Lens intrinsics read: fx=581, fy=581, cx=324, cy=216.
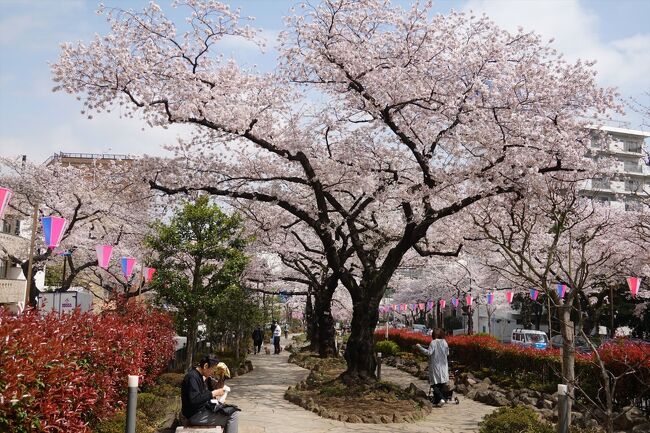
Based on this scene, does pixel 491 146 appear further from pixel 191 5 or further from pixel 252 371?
pixel 252 371

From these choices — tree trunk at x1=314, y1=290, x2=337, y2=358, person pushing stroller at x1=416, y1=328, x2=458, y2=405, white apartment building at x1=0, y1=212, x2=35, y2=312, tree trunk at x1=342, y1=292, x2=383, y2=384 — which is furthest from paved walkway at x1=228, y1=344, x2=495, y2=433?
white apartment building at x1=0, y1=212, x2=35, y2=312

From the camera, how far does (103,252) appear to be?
1573cm

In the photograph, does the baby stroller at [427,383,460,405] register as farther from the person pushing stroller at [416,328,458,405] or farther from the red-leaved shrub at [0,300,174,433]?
the red-leaved shrub at [0,300,174,433]

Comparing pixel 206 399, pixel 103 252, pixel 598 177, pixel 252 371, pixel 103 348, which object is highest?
pixel 598 177

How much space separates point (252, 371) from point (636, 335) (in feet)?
96.2

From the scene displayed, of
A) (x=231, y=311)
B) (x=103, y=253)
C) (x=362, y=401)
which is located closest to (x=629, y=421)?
(x=362, y=401)

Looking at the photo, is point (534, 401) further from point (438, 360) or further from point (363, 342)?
point (363, 342)

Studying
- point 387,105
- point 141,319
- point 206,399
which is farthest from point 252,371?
point 206,399

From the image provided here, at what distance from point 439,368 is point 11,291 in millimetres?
24873

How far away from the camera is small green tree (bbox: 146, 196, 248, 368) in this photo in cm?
1598

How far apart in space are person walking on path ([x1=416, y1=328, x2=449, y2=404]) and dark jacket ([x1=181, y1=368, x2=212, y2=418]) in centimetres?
672

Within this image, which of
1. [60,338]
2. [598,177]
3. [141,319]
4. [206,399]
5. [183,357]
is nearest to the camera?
[60,338]

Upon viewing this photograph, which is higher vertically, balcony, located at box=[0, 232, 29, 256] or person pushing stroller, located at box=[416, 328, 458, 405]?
balcony, located at box=[0, 232, 29, 256]

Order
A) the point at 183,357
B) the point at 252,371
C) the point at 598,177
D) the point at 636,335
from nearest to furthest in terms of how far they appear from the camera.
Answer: the point at 598,177 < the point at 183,357 < the point at 252,371 < the point at 636,335
